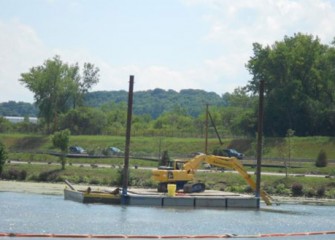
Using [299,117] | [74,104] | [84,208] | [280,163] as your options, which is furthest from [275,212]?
[74,104]

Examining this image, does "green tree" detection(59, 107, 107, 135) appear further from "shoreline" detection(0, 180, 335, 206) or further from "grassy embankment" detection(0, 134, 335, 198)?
"shoreline" detection(0, 180, 335, 206)

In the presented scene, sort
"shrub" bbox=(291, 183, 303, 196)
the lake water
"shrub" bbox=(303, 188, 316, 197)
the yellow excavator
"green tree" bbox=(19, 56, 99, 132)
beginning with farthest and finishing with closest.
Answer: "green tree" bbox=(19, 56, 99, 132), "shrub" bbox=(291, 183, 303, 196), "shrub" bbox=(303, 188, 316, 197), the yellow excavator, the lake water

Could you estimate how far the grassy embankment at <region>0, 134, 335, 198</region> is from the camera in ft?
287

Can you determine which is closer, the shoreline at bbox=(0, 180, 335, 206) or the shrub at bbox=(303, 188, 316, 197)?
the shoreline at bbox=(0, 180, 335, 206)

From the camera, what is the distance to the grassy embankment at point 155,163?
287 ft

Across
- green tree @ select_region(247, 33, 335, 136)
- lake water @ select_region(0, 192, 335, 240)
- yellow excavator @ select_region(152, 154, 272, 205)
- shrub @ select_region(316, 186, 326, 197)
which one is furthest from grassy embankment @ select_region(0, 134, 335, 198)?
lake water @ select_region(0, 192, 335, 240)

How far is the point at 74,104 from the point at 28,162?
68262mm

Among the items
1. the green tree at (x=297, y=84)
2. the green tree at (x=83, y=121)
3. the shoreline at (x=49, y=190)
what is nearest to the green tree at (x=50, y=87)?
the green tree at (x=83, y=121)

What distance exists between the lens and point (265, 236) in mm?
48406

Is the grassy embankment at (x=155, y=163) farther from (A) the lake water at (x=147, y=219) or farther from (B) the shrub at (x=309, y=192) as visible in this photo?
(A) the lake water at (x=147, y=219)

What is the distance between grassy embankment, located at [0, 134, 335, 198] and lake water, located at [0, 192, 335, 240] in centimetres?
1603

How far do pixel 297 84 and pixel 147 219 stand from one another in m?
84.9

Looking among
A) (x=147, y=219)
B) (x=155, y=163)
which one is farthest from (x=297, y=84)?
(x=147, y=219)

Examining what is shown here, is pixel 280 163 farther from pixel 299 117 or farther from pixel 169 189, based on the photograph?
pixel 169 189
